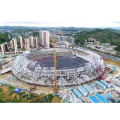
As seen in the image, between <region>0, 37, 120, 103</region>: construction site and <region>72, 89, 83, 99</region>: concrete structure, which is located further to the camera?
<region>72, 89, 83, 99</region>: concrete structure

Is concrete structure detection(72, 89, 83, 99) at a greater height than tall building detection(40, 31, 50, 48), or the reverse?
tall building detection(40, 31, 50, 48)

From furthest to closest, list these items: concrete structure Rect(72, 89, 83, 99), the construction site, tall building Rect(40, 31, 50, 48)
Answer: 1. tall building Rect(40, 31, 50, 48)
2. concrete structure Rect(72, 89, 83, 99)
3. the construction site

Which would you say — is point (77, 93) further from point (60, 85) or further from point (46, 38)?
point (46, 38)

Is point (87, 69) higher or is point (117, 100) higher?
point (87, 69)

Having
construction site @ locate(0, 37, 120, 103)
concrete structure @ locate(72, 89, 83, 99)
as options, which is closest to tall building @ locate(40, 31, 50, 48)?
construction site @ locate(0, 37, 120, 103)

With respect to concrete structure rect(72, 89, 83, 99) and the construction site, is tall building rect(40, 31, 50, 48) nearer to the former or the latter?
the construction site

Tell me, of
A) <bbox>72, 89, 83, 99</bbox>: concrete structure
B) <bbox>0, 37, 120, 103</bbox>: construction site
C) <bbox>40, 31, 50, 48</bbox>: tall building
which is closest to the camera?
<bbox>0, 37, 120, 103</bbox>: construction site

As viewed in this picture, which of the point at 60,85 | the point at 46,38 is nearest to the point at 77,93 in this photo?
the point at 60,85

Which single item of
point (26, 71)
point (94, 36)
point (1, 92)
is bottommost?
point (1, 92)

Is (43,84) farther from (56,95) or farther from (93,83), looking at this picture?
(93,83)

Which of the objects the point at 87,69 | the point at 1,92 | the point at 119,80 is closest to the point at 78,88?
the point at 87,69

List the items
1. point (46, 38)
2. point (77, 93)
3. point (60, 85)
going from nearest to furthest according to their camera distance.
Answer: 1. point (77, 93)
2. point (60, 85)
3. point (46, 38)
